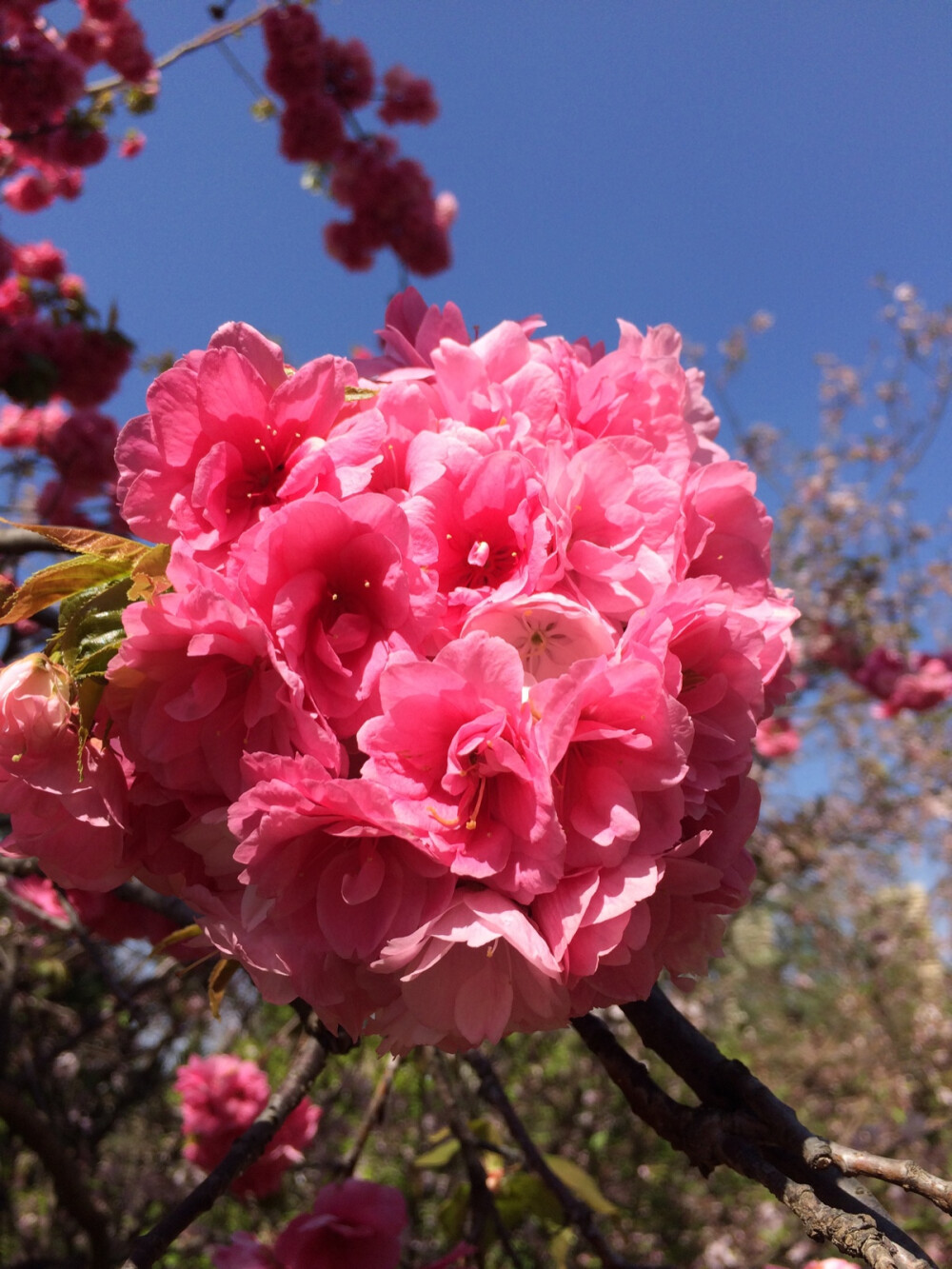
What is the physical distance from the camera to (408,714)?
27.6 inches

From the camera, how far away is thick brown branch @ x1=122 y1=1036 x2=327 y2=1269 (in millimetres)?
881

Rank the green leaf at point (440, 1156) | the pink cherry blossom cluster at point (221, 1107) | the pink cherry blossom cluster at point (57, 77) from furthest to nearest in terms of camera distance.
→ the pink cherry blossom cluster at point (57, 77), the pink cherry blossom cluster at point (221, 1107), the green leaf at point (440, 1156)

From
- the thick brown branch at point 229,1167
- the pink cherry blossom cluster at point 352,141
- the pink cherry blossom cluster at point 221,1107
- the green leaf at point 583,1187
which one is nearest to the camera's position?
the thick brown branch at point 229,1167

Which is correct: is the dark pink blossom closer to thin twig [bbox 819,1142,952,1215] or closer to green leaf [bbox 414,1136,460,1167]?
green leaf [bbox 414,1136,460,1167]

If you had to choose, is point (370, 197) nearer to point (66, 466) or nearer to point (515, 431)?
point (66, 466)

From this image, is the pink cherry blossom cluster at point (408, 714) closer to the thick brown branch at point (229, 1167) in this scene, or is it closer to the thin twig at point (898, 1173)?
the thin twig at point (898, 1173)

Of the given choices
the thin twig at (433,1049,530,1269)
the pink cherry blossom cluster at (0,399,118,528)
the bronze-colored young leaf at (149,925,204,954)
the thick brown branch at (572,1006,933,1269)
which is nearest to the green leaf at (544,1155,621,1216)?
the thin twig at (433,1049,530,1269)

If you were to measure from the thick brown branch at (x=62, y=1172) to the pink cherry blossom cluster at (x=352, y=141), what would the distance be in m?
6.57

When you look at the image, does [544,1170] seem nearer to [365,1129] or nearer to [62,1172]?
[365,1129]

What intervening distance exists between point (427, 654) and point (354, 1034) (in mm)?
367

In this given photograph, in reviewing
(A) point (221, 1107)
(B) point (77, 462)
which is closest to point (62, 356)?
(B) point (77, 462)

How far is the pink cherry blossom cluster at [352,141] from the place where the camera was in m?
5.91

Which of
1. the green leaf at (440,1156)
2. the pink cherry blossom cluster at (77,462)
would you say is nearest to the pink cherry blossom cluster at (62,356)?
the pink cherry blossom cluster at (77,462)

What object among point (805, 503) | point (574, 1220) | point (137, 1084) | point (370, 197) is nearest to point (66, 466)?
point (370, 197)
